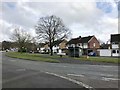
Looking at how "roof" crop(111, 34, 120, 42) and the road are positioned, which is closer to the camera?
the road

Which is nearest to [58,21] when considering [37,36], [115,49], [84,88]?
[37,36]

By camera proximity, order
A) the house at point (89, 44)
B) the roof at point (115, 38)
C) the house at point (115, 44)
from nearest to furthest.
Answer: the house at point (115, 44) → the roof at point (115, 38) → the house at point (89, 44)

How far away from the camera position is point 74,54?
56.2m

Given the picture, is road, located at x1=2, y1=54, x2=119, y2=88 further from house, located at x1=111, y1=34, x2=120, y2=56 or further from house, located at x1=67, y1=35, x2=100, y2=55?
house, located at x1=67, y1=35, x2=100, y2=55

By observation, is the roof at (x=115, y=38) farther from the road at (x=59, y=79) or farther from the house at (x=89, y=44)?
the road at (x=59, y=79)

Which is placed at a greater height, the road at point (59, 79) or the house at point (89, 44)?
the house at point (89, 44)

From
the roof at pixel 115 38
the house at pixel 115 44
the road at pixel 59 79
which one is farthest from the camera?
the roof at pixel 115 38

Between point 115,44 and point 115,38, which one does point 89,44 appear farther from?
point 115,44

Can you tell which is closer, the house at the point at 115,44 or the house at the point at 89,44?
the house at the point at 115,44

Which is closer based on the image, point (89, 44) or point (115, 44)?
point (115, 44)

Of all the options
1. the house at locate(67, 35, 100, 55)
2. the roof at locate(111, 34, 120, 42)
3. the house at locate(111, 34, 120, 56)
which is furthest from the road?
the house at locate(67, 35, 100, 55)

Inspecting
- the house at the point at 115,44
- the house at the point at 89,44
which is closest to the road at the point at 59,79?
the house at the point at 115,44

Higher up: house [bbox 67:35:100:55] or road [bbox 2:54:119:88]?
house [bbox 67:35:100:55]

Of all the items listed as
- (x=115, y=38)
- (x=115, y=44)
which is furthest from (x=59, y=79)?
(x=115, y=38)
